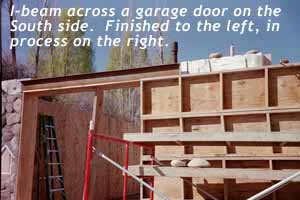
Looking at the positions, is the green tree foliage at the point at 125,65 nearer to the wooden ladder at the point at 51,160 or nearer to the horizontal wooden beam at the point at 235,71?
the wooden ladder at the point at 51,160

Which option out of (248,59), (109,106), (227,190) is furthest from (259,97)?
(109,106)

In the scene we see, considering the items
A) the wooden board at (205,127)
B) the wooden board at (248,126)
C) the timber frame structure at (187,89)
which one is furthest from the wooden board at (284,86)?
the wooden board at (205,127)

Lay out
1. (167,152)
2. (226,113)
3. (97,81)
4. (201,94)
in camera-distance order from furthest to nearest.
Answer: (97,81) → (167,152) → (201,94) → (226,113)

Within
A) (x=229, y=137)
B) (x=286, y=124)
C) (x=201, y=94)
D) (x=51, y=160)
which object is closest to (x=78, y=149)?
(x=51, y=160)

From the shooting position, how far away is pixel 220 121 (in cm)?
547

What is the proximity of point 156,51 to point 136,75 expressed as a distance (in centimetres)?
1565

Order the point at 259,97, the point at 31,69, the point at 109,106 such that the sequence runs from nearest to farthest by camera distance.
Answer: the point at 259,97, the point at 31,69, the point at 109,106

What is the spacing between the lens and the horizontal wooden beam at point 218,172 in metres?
3.75

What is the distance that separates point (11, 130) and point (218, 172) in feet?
18.2

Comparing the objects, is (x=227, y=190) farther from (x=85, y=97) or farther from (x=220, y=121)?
(x=85, y=97)

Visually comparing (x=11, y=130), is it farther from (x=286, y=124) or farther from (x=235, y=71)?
(x=286, y=124)

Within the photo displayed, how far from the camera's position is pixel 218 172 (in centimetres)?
407

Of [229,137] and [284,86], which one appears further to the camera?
[284,86]

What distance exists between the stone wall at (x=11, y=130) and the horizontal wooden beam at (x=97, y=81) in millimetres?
728
